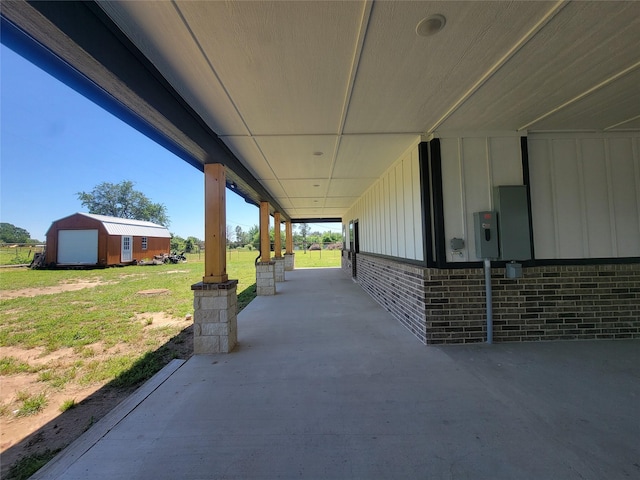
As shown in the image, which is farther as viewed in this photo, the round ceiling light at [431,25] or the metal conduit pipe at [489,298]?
the metal conduit pipe at [489,298]

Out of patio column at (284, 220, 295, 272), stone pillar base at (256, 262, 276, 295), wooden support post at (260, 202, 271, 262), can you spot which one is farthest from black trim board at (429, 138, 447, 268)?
patio column at (284, 220, 295, 272)

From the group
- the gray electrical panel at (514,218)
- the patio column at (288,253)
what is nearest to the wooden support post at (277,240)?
the patio column at (288,253)

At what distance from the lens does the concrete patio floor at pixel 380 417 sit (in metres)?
1.71

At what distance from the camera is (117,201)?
36219mm

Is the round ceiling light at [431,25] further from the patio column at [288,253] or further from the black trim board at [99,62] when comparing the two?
the patio column at [288,253]

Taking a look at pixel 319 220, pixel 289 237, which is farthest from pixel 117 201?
pixel 319 220

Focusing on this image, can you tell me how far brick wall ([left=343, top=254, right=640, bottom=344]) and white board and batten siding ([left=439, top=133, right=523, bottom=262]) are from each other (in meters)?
0.48

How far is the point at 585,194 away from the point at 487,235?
165 cm

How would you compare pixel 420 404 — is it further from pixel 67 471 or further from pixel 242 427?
pixel 67 471

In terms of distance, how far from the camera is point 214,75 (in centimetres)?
238

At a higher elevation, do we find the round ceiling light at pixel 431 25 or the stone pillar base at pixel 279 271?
the round ceiling light at pixel 431 25

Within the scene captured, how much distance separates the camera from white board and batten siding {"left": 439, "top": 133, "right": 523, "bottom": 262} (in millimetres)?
3768

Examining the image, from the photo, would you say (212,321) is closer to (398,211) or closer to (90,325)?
(90,325)

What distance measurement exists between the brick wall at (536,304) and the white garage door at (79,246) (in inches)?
792
